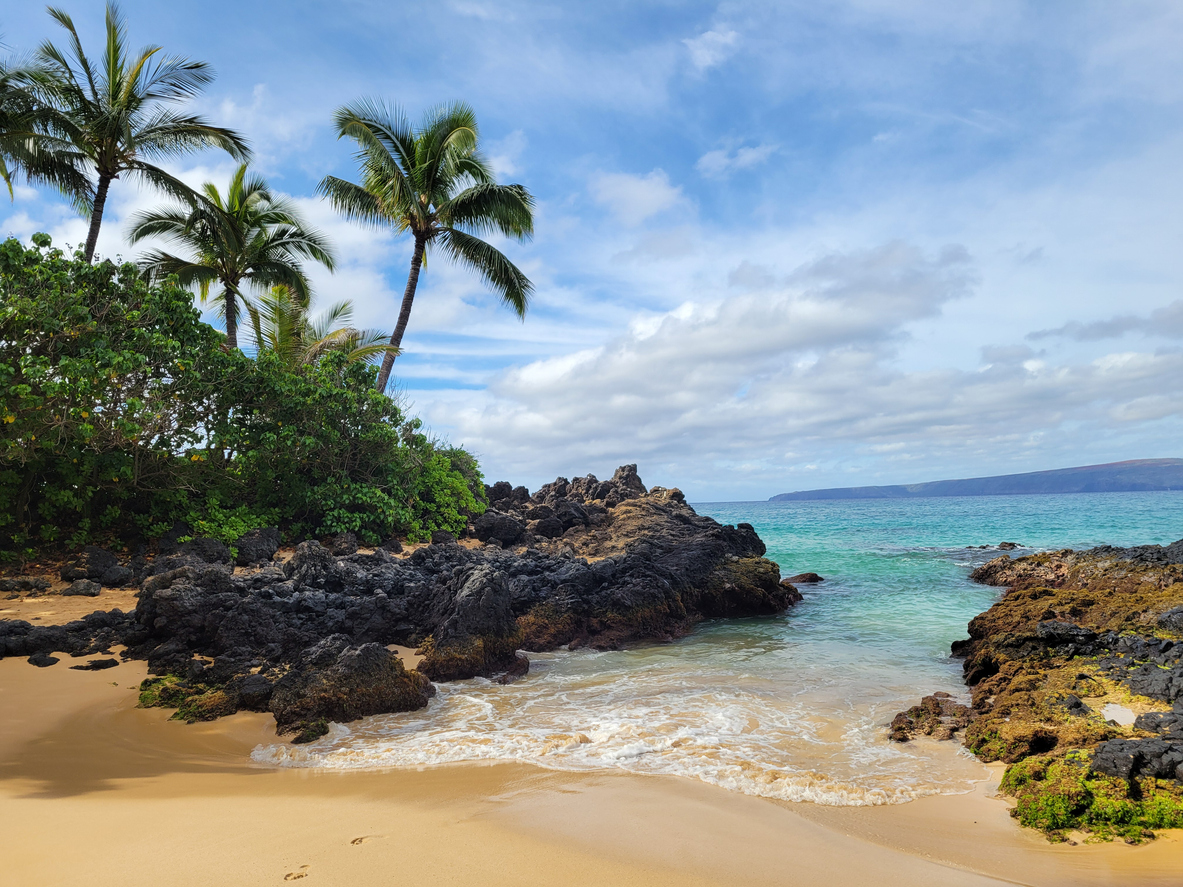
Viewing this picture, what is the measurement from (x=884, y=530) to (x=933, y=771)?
43134 mm

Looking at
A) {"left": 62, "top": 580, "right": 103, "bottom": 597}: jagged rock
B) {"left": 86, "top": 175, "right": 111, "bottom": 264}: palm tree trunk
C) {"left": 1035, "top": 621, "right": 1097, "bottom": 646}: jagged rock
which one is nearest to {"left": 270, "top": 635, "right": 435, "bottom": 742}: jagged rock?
{"left": 62, "top": 580, "right": 103, "bottom": 597}: jagged rock

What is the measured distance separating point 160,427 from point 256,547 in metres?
2.85

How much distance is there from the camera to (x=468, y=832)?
4.08 metres

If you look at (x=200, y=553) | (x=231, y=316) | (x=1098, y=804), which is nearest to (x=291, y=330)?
(x=231, y=316)

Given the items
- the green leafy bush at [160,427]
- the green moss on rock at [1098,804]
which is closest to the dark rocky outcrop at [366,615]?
the green leafy bush at [160,427]

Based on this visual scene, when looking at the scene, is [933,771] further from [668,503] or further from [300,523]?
[668,503]

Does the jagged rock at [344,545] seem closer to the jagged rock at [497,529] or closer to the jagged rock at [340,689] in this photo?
the jagged rock at [497,529]

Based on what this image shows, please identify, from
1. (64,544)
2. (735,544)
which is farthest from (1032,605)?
(64,544)

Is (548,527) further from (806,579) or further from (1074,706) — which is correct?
(1074,706)

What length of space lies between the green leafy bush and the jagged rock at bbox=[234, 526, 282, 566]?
Answer: 0.35 metres

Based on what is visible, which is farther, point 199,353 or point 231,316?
point 231,316

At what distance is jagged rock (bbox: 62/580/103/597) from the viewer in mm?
9914

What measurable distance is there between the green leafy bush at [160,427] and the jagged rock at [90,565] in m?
0.84

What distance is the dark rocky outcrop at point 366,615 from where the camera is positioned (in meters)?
6.85
